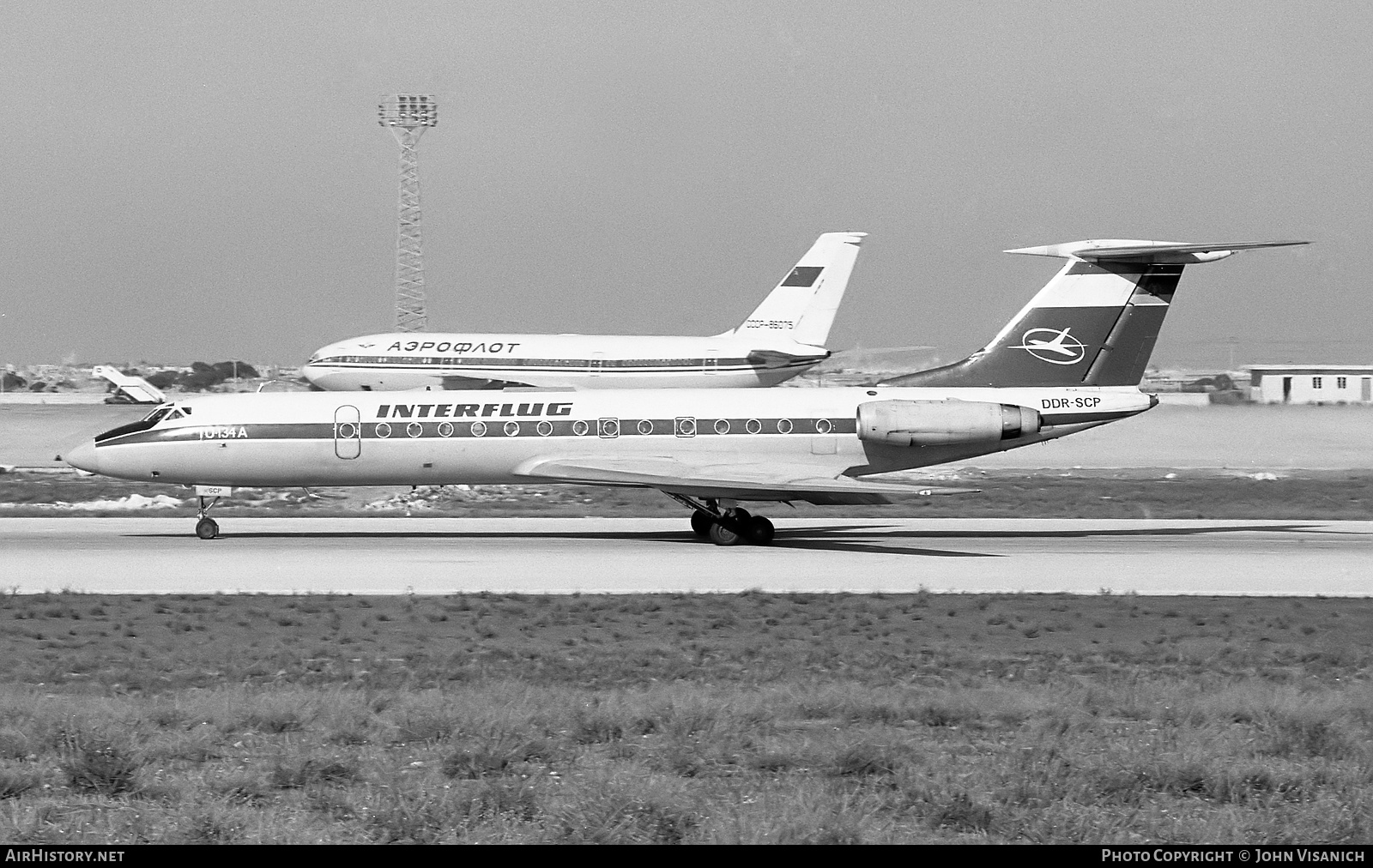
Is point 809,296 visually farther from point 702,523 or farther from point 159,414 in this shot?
point 159,414

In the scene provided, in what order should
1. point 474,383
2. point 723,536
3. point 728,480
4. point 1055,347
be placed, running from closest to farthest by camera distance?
point 728,480 < point 723,536 < point 1055,347 < point 474,383

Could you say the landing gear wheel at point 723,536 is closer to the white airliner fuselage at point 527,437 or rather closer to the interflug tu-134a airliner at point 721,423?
the interflug tu-134a airliner at point 721,423

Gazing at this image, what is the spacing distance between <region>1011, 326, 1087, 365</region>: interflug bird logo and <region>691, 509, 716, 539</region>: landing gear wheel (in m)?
6.76

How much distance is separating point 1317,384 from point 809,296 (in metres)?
54.6

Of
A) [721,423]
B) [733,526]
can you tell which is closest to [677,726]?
[733,526]

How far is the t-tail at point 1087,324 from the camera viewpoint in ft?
88.4

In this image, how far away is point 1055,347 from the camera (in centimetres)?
2702

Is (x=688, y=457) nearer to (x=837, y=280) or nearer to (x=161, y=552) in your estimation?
(x=161, y=552)

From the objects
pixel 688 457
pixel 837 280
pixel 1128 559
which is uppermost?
pixel 837 280

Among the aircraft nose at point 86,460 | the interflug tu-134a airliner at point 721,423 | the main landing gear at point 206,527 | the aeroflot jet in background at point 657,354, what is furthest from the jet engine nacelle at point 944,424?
the aeroflot jet in background at point 657,354

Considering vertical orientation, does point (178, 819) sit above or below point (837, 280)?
below

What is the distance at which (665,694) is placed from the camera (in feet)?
38.0

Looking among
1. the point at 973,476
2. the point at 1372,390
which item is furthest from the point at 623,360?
the point at 1372,390

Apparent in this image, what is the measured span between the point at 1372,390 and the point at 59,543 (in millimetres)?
83069
